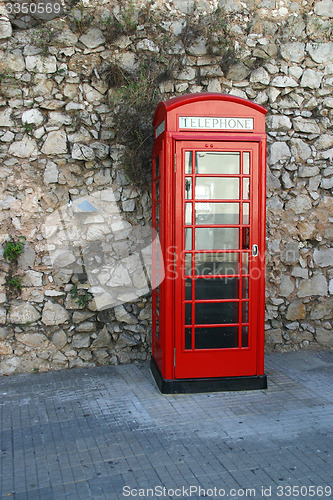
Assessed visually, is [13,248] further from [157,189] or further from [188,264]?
[188,264]

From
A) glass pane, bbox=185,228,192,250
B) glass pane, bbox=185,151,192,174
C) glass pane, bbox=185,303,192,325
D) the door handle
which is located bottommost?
glass pane, bbox=185,303,192,325

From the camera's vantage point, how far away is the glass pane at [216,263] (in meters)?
4.30

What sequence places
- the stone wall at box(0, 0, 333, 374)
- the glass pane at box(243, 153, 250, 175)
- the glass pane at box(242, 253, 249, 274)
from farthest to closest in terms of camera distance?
the stone wall at box(0, 0, 333, 374) → the glass pane at box(242, 253, 249, 274) → the glass pane at box(243, 153, 250, 175)

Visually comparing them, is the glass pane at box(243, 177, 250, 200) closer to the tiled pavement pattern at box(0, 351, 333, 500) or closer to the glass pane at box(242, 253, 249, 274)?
the glass pane at box(242, 253, 249, 274)

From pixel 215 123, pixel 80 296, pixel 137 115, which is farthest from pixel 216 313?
pixel 137 115

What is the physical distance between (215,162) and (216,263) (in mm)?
945

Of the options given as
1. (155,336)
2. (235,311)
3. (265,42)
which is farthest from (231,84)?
(155,336)

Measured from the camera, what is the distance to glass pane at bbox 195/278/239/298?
432 cm

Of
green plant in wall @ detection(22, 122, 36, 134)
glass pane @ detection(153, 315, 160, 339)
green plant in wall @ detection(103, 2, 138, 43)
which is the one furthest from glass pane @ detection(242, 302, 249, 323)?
green plant in wall @ detection(103, 2, 138, 43)

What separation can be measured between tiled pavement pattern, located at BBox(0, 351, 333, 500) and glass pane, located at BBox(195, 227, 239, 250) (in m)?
1.41

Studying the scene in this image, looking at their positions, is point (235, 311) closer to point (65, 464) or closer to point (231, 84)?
point (65, 464)

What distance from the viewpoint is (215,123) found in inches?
165

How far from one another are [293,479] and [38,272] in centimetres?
316

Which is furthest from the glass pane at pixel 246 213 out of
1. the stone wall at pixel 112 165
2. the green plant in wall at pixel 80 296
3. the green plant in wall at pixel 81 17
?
the green plant in wall at pixel 81 17
